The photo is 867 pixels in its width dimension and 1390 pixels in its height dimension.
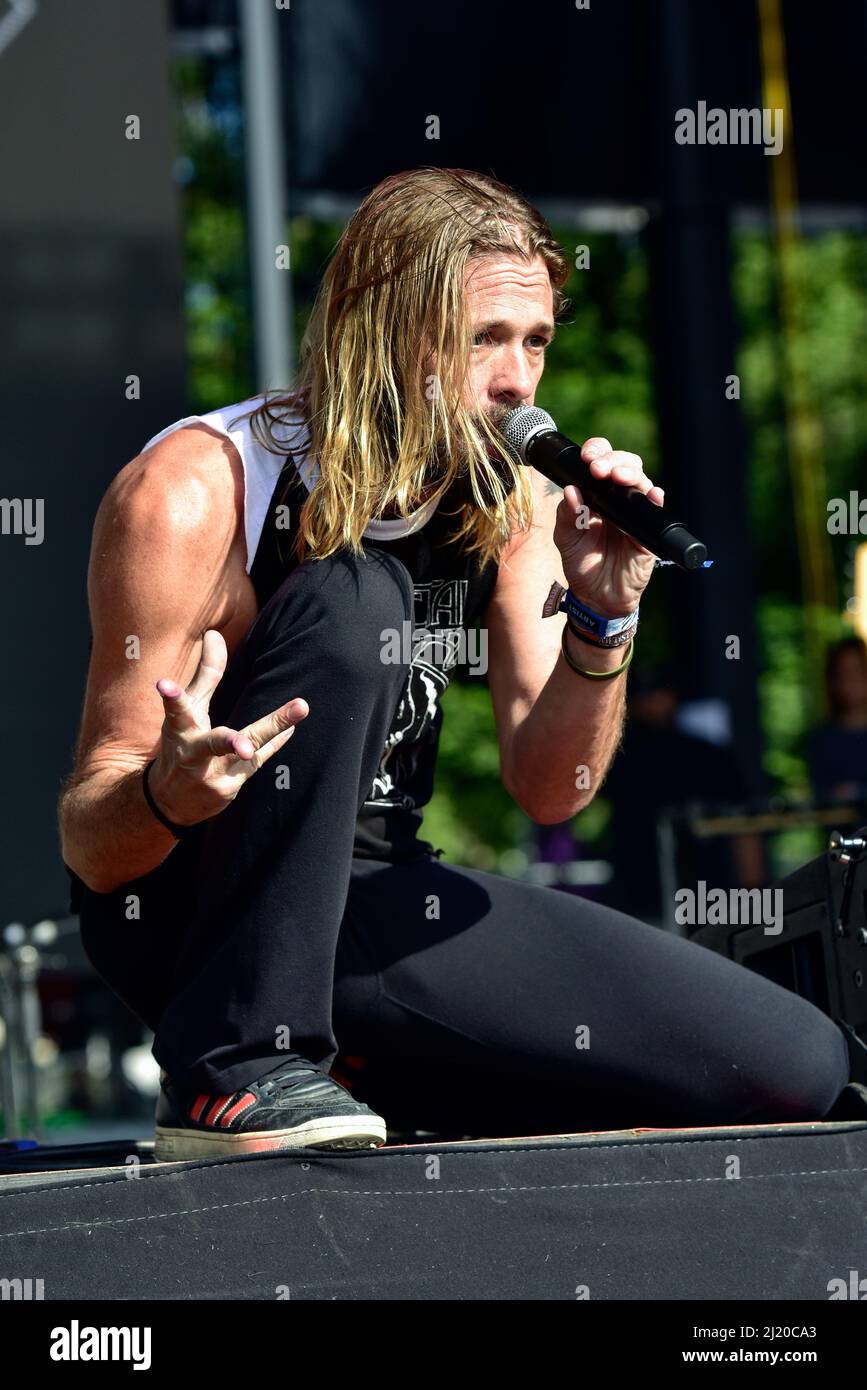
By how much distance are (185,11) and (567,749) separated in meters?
4.94

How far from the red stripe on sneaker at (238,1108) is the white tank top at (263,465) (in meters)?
0.58

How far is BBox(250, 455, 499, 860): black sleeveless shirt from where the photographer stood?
1826 mm

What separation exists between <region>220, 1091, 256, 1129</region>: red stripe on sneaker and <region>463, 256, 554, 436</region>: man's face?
782 mm

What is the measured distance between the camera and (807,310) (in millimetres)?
15789

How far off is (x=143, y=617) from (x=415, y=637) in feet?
1.10

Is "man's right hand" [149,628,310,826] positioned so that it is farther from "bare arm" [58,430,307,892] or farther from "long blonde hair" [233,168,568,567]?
"long blonde hair" [233,168,568,567]

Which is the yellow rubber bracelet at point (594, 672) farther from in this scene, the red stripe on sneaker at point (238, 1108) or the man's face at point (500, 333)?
the red stripe on sneaker at point (238, 1108)

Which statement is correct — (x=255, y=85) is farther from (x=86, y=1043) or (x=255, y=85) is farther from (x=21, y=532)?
(x=86, y=1043)

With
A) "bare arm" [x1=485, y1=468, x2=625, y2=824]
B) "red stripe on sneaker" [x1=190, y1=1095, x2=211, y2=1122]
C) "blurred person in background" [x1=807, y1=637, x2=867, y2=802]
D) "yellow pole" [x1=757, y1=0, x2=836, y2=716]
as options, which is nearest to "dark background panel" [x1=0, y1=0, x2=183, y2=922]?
"bare arm" [x1=485, y1=468, x2=625, y2=824]

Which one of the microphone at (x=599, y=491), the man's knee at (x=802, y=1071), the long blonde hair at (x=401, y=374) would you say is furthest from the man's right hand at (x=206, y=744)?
the man's knee at (x=802, y=1071)

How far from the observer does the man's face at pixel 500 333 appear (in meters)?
1.84

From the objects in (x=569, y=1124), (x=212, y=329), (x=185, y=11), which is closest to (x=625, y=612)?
(x=569, y=1124)

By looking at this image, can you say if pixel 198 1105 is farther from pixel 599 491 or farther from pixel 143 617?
pixel 599 491

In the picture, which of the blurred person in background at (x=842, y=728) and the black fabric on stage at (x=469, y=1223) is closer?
the black fabric on stage at (x=469, y=1223)
